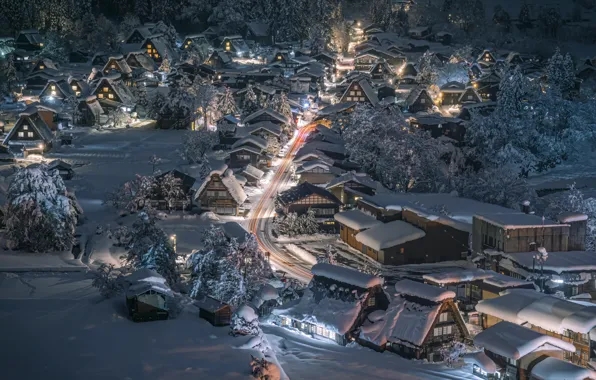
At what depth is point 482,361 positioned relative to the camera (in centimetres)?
2270

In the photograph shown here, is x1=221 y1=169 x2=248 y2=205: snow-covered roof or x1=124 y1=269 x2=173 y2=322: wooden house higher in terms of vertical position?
x1=124 y1=269 x2=173 y2=322: wooden house

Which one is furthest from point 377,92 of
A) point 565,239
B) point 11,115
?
point 565,239

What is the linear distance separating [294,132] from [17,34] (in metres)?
33.9

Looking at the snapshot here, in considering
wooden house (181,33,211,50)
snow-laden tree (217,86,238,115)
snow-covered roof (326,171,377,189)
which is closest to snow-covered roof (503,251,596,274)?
snow-covered roof (326,171,377,189)

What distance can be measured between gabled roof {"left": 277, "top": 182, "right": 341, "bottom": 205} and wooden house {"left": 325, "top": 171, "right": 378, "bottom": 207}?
2.29m

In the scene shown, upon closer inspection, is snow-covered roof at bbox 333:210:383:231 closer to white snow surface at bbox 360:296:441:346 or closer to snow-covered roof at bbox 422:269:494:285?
snow-covered roof at bbox 422:269:494:285

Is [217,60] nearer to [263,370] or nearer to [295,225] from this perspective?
[295,225]

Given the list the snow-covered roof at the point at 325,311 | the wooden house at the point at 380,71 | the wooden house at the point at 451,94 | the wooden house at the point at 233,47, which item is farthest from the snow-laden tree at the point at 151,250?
the wooden house at the point at 233,47

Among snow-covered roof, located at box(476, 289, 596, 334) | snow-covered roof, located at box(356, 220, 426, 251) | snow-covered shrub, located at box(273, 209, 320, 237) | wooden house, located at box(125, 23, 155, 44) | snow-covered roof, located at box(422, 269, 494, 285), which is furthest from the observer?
wooden house, located at box(125, 23, 155, 44)

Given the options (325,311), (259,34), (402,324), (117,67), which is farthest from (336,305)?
(259,34)

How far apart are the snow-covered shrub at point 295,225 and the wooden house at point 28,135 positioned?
17.0 metres

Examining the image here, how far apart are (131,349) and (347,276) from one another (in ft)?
23.9

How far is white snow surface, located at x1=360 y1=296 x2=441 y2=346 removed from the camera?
24.0m

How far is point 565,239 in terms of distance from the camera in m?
32.4
